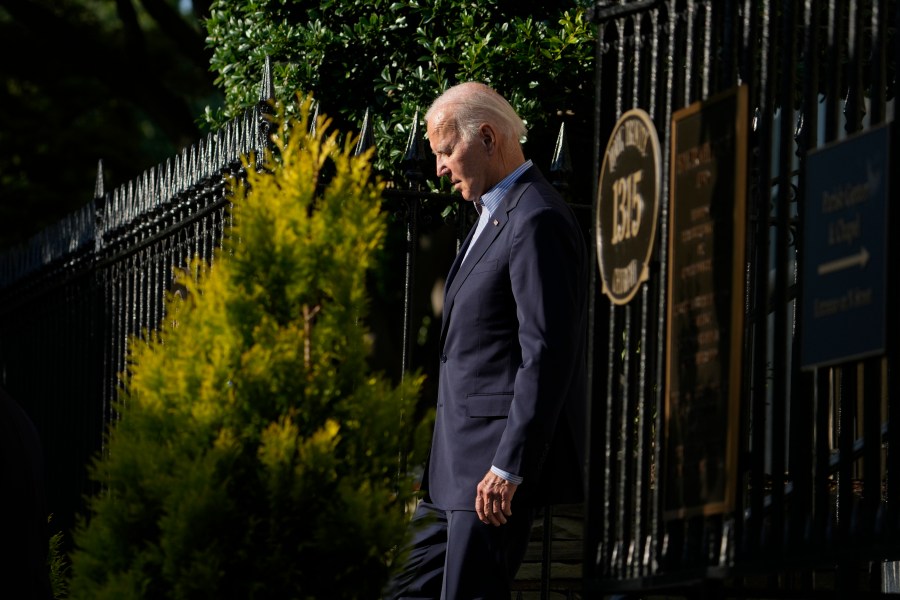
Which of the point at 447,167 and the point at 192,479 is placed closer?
the point at 192,479

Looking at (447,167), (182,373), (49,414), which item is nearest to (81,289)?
(49,414)

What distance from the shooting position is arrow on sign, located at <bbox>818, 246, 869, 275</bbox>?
4.26 meters

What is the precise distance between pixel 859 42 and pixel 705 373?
1.00m

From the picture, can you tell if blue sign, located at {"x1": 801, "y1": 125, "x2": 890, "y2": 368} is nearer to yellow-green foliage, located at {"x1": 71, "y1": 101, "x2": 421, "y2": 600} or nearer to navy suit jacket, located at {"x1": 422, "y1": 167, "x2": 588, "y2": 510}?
navy suit jacket, located at {"x1": 422, "y1": 167, "x2": 588, "y2": 510}

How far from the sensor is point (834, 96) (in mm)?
4590

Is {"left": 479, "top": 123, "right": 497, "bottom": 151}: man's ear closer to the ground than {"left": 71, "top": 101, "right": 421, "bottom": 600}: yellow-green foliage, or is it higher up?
higher up

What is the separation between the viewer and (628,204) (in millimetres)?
5141

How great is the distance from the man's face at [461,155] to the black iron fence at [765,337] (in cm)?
48

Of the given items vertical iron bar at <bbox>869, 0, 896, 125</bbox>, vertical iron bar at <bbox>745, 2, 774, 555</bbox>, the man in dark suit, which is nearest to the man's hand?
the man in dark suit

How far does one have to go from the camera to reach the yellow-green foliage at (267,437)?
4.39 meters

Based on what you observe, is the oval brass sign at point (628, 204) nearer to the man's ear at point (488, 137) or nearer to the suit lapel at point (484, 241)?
the suit lapel at point (484, 241)

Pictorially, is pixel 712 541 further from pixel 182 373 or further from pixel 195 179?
pixel 195 179

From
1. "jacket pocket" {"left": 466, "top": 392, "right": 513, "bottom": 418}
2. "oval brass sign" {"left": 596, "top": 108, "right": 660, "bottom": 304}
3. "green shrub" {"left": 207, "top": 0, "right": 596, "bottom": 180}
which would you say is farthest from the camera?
"green shrub" {"left": 207, "top": 0, "right": 596, "bottom": 180}

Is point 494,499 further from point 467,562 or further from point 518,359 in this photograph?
point 518,359
